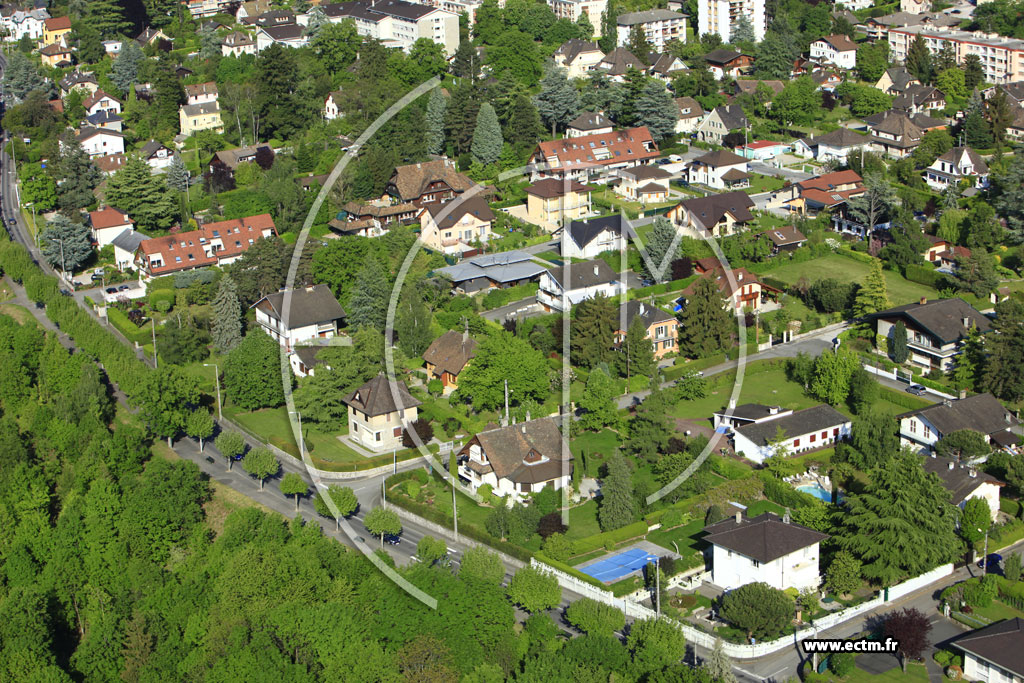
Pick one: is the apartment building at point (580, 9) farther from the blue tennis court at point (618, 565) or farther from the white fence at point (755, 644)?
the white fence at point (755, 644)

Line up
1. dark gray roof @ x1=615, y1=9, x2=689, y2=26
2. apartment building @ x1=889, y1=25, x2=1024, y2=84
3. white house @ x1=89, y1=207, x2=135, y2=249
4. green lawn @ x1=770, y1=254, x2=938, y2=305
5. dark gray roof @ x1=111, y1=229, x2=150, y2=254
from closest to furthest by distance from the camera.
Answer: green lawn @ x1=770, y1=254, x2=938, y2=305
dark gray roof @ x1=111, y1=229, x2=150, y2=254
white house @ x1=89, y1=207, x2=135, y2=249
apartment building @ x1=889, y1=25, x2=1024, y2=84
dark gray roof @ x1=615, y1=9, x2=689, y2=26

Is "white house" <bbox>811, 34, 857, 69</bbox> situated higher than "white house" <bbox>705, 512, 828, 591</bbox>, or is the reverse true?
"white house" <bbox>811, 34, 857, 69</bbox>

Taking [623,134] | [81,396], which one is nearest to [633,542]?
[81,396]

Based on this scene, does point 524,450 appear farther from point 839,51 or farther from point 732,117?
point 839,51

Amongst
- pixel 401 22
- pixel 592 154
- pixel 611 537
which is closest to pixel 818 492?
pixel 611 537

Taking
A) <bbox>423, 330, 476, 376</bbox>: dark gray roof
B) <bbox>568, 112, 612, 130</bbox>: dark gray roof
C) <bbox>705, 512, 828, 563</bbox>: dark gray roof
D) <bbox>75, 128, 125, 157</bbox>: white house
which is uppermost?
<bbox>75, 128, 125, 157</bbox>: white house

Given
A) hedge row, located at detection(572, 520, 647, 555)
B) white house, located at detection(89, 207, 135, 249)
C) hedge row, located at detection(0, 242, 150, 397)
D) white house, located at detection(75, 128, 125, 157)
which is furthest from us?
white house, located at detection(75, 128, 125, 157)

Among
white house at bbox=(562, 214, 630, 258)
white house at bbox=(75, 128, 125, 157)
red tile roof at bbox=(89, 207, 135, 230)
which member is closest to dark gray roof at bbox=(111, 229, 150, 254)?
red tile roof at bbox=(89, 207, 135, 230)

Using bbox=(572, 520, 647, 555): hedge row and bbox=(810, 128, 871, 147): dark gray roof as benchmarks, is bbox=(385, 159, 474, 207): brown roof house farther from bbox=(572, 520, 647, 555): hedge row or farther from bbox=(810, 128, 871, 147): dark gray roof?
bbox=(572, 520, 647, 555): hedge row
